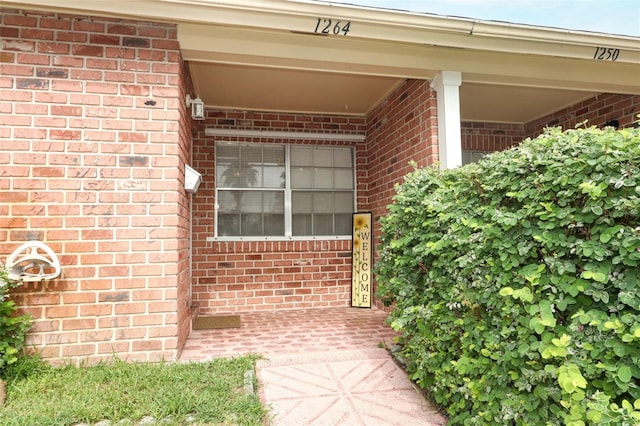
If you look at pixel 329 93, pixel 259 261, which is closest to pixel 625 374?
pixel 329 93

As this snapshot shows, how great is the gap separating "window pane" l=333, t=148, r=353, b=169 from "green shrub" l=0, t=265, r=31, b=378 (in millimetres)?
3865

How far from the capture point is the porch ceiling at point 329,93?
3.99 metres

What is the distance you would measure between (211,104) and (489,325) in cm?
431

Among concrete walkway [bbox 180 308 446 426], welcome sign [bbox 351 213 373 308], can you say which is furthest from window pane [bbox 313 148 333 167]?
concrete walkway [bbox 180 308 446 426]

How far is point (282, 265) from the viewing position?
4953mm

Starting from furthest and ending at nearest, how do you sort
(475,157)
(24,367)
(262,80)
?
(475,157) < (262,80) < (24,367)

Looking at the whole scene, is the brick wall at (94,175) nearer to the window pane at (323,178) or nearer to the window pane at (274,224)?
the window pane at (274,224)

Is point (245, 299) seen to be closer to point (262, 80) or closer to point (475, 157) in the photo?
point (262, 80)

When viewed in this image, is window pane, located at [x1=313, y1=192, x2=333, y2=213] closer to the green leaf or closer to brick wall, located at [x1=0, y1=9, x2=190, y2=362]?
brick wall, located at [x1=0, y1=9, x2=190, y2=362]

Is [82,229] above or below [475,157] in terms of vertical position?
below

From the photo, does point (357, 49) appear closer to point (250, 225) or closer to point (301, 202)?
point (301, 202)

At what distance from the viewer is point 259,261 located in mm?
4895

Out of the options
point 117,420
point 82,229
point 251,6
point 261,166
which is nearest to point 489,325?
point 117,420

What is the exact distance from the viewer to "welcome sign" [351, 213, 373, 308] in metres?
4.93
